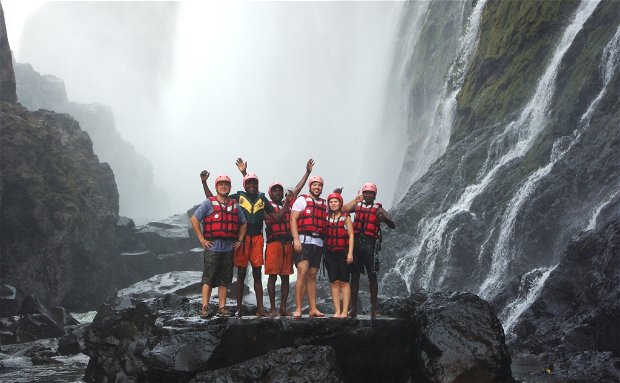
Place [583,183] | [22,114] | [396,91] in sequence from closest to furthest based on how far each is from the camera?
[583,183], [22,114], [396,91]

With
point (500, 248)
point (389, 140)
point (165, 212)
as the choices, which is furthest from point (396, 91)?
point (165, 212)

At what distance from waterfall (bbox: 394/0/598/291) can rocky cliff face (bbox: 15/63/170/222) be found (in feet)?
329

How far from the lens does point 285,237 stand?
995 centimetres

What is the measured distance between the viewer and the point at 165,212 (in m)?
194

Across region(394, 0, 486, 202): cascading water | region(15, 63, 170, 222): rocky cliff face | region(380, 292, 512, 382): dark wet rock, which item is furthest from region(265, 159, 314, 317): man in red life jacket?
region(15, 63, 170, 222): rocky cliff face

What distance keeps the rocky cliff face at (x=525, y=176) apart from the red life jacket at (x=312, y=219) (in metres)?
7.36

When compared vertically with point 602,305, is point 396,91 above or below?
above

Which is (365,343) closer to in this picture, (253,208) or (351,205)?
(351,205)

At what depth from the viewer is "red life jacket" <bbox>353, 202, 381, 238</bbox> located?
10086mm

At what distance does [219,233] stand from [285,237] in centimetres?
121

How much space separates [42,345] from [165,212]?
17648cm

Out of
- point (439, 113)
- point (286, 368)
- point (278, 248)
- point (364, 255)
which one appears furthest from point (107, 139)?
point (286, 368)

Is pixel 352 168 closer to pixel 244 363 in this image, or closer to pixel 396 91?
pixel 396 91

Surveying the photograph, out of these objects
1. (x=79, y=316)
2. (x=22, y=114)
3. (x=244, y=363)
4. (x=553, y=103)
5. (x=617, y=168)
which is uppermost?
(x=22, y=114)
